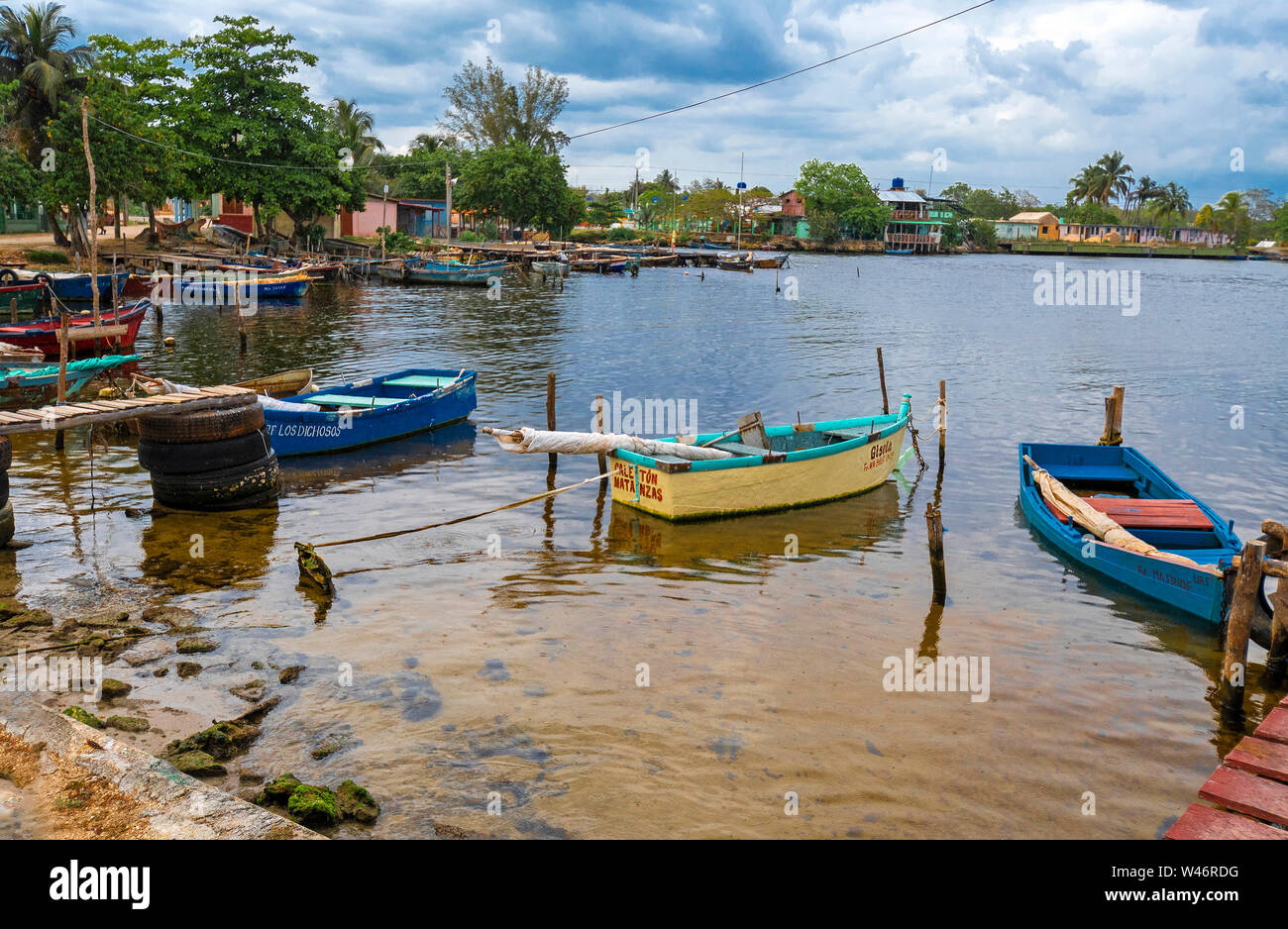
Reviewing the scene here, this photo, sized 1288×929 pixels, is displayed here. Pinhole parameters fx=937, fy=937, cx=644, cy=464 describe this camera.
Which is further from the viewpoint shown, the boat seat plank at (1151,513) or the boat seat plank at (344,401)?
the boat seat plank at (344,401)

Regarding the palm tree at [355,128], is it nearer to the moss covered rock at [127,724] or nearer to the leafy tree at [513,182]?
the leafy tree at [513,182]

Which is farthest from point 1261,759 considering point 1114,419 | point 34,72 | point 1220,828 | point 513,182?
point 513,182

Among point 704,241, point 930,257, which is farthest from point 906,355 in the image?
point 930,257

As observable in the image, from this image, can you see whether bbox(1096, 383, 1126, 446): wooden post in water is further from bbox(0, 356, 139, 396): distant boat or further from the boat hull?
bbox(0, 356, 139, 396): distant boat

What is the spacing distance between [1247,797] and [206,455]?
46.0 feet

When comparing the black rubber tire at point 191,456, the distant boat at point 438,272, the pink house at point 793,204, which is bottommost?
the black rubber tire at point 191,456

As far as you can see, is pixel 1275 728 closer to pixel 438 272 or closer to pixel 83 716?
pixel 83 716

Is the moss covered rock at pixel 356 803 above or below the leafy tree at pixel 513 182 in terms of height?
below

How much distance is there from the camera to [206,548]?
13711 mm

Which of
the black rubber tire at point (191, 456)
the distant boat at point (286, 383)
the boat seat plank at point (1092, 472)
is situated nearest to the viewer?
the black rubber tire at point (191, 456)

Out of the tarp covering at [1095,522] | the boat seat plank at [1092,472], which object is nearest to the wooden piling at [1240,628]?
the tarp covering at [1095,522]

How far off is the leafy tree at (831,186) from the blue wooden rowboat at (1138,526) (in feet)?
420

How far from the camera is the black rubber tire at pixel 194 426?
47.4ft

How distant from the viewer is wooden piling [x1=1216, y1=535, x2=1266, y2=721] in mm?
9633
